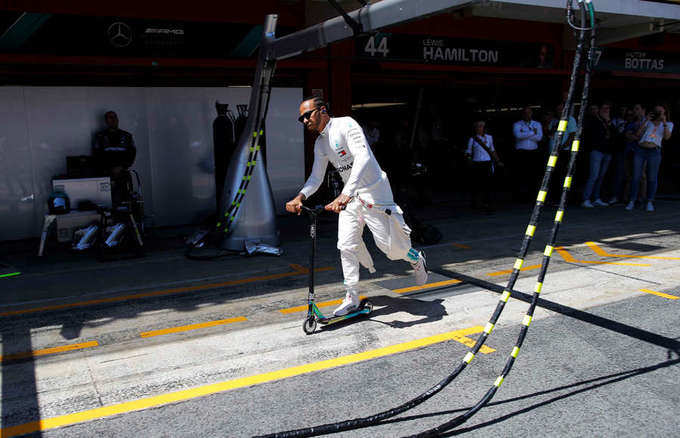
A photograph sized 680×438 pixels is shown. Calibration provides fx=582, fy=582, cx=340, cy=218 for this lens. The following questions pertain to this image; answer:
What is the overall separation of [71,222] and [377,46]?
6.71 m

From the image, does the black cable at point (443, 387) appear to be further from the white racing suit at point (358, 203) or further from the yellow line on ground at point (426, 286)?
the yellow line on ground at point (426, 286)

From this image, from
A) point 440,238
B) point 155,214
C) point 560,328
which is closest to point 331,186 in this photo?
point 440,238

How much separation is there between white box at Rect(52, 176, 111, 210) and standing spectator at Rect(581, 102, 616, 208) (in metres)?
9.36

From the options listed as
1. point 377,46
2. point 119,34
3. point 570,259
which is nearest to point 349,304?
point 570,259

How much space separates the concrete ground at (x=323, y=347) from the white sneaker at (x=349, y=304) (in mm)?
167

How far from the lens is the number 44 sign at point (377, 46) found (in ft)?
38.5

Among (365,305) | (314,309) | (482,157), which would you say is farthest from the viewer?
(482,157)

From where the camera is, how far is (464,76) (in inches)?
550

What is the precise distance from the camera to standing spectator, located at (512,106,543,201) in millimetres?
12297

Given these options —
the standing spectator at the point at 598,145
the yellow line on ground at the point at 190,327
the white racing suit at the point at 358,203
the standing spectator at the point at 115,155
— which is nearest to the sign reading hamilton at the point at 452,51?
the standing spectator at the point at 598,145

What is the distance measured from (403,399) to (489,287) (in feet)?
9.48

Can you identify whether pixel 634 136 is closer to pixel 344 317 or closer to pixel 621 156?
pixel 621 156

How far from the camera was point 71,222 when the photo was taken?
869 centimetres

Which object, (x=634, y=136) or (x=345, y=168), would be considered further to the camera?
(x=634, y=136)
